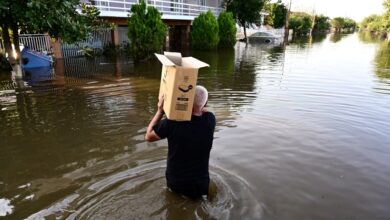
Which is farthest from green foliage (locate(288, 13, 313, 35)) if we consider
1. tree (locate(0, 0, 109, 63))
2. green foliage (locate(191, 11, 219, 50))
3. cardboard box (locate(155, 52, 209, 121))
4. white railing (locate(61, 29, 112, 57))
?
cardboard box (locate(155, 52, 209, 121))

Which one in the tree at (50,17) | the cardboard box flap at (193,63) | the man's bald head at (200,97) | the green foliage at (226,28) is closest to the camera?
the cardboard box flap at (193,63)

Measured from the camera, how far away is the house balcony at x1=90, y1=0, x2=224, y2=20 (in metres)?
18.9

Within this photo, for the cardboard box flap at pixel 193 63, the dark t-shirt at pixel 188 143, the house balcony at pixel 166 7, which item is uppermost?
the house balcony at pixel 166 7

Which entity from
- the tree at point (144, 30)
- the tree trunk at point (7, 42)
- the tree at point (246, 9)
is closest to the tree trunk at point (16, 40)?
the tree trunk at point (7, 42)

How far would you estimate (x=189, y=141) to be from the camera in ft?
10.4

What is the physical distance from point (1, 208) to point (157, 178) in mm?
1814

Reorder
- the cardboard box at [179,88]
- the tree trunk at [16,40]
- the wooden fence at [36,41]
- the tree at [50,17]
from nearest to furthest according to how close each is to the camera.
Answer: the cardboard box at [179,88] < the tree at [50,17] < the tree trunk at [16,40] < the wooden fence at [36,41]

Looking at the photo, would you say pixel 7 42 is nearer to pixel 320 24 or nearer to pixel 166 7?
pixel 166 7

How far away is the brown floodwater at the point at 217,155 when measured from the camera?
3.80 metres

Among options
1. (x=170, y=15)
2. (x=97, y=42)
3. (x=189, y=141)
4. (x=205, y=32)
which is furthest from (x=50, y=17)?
(x=205, y=32)

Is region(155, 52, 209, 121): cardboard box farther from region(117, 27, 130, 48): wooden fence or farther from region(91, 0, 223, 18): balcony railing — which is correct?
region(117, 27, 130, 48): wooden fence

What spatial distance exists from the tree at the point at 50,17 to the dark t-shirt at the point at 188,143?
6297mm

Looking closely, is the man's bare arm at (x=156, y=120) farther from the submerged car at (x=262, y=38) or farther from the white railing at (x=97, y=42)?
the submerged car at (x=262, y=38)

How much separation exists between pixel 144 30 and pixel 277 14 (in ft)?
106
